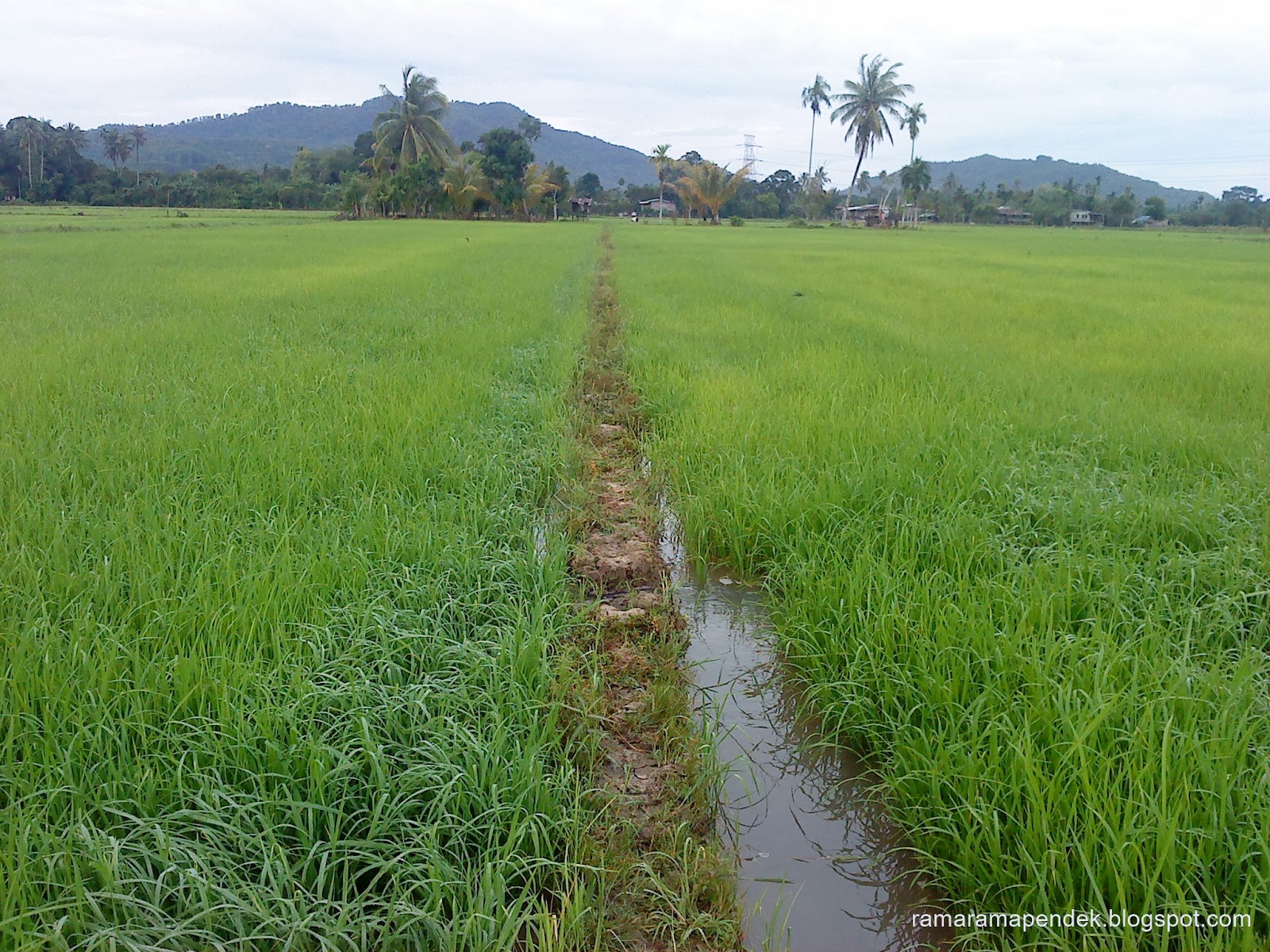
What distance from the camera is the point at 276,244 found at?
17219 millimetres

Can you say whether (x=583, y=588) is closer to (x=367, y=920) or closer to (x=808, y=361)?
(x=367, y=920)

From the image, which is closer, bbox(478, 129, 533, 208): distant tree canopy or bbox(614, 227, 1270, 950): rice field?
bbox(614, 227, 1270, 950): rice field

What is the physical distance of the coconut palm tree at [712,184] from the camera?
5150 centimetres

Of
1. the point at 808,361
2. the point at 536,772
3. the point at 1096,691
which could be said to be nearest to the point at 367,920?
the point at 536,772

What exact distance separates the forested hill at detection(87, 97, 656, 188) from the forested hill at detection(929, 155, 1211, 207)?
55316 millimetres

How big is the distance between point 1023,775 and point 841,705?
23.6 inches

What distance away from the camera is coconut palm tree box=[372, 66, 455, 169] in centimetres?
4162

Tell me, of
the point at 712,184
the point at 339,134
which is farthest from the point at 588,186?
the point at 339,134

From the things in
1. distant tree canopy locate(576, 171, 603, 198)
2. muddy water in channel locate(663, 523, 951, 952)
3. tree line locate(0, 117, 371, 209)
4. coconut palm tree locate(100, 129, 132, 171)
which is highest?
coconut palm tree locate(100, 129, 132, 171)

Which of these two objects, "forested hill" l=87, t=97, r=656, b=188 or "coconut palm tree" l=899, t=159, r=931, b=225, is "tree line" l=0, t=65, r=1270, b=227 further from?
"forested hill" l=87, t=97, r=656, b=188

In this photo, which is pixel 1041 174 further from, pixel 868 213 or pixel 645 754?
pixel 645 754

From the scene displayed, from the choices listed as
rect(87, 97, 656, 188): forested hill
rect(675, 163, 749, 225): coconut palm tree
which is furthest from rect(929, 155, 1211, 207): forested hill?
rect(675, 163, 749, 225): coconut palm tree

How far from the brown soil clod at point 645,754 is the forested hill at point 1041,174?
131 m

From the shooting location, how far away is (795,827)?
187cm
